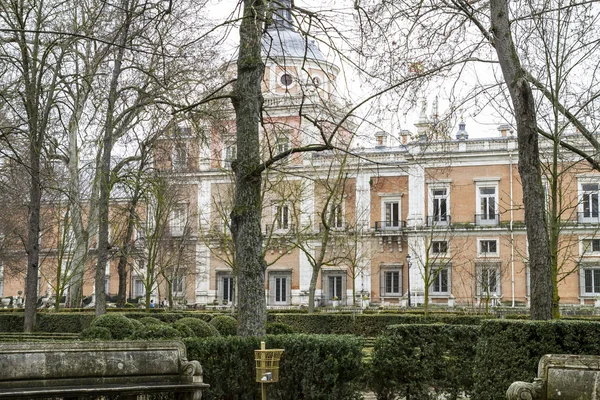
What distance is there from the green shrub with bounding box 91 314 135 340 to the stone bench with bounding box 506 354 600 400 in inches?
409

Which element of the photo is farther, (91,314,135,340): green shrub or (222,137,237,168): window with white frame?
(91,314,135,340): green shrub

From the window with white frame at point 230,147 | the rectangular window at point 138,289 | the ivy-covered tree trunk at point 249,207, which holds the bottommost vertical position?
the rectangular window at point 138,289

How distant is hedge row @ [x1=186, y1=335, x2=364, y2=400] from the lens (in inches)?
405

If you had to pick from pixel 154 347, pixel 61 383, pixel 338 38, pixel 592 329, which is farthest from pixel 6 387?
pixel 592 329

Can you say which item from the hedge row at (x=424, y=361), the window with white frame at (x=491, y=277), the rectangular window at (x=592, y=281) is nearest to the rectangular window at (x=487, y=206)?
Answer: the window with white frame at (x=491, y=277)

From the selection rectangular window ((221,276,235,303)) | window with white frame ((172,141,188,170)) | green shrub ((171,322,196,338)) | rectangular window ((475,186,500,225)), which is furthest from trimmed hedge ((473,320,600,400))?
rectangular window ((221,276,235,303))

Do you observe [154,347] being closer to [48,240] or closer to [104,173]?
[104,173]

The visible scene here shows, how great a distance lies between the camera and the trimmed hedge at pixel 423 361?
1153 centimetres

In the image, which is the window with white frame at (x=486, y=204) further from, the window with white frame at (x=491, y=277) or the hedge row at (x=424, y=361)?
the hedge row at (x=424, y=361)

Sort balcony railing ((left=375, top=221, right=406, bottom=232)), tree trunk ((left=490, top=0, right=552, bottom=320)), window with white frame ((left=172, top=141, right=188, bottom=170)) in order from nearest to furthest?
1. tree trunk ((left=490, top=0, right=552, bottom=320))
2. window with white frame ((left=172, top=141, right=188, bottom=170))
3. balcony railing ((left=375, top=221, right=406, bottom=232))

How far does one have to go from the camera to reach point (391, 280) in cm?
4419

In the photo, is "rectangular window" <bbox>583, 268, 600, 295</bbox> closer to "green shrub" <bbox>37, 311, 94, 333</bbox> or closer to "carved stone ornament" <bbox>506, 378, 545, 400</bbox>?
"green shrub" <bbox>37, 311, 94, 333</bbox>

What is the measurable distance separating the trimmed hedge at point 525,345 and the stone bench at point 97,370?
3.64 m

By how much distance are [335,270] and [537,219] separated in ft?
109
